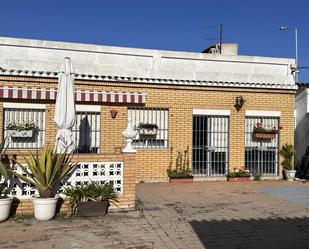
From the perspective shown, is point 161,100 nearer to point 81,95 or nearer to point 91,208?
point 81,95

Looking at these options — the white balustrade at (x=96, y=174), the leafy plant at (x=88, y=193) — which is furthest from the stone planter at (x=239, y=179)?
the leafy plant at (x=88, y=193)

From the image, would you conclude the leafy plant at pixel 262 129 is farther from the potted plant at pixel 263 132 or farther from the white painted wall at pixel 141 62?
the white painted wall at pixel 141 62

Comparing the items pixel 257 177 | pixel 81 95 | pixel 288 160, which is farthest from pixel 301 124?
pixel 81 95

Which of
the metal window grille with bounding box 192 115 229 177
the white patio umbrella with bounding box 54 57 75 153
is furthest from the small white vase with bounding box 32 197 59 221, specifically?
the metal window grille with bounding box 192 115 229 177

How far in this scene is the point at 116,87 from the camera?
14.2 m

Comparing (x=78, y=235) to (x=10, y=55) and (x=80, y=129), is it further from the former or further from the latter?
(x=10, y=55)

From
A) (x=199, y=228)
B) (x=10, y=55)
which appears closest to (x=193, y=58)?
(x=10, y=55)

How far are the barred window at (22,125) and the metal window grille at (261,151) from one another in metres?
7.91

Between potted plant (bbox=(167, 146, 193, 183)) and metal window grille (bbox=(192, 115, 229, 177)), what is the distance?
35 centimetres

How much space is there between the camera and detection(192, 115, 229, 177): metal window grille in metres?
15.1

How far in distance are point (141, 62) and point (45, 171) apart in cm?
771

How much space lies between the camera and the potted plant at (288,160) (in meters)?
15.6

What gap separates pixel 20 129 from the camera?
13.2 m

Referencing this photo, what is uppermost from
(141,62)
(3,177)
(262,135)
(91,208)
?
(141,62)
